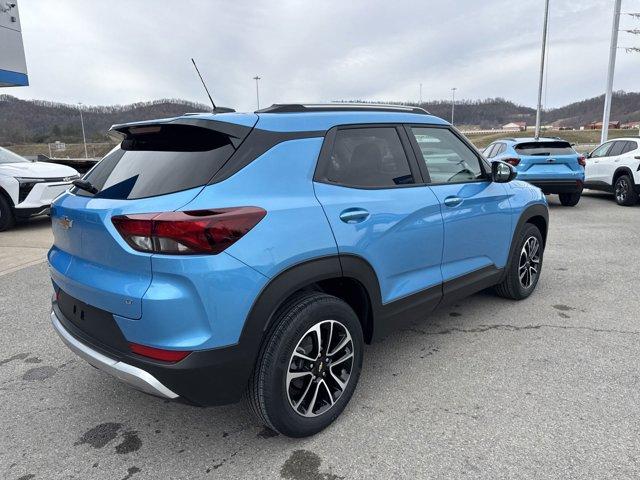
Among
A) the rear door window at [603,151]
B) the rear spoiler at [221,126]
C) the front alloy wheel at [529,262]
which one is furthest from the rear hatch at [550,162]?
the rear spoiler at [221,126]

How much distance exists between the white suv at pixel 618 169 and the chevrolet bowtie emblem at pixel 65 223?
11.3m

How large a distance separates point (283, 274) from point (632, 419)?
2.09 m

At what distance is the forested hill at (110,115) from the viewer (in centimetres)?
6881

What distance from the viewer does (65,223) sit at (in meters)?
2.53

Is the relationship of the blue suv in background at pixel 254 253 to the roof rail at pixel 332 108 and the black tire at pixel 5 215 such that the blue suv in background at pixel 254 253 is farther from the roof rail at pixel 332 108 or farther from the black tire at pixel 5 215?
the black tire at pixel 5 215

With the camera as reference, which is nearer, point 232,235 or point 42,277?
point 232,235

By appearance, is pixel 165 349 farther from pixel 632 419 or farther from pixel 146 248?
pixel 632 419

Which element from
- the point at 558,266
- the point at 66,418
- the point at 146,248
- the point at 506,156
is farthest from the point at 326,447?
the point at 506,156

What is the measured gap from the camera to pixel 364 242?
2.61 m

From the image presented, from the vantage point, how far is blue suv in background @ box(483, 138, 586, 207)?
9.91 m

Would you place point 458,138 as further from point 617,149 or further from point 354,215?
point 617,149

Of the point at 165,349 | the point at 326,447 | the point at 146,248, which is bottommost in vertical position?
the point at 326,447

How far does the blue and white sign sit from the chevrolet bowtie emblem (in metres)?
13.7

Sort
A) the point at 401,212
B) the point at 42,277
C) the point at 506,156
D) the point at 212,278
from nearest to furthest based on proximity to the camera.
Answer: the point at 212,278
the point at 401,212
the point at 42,277
the point at 506,156
